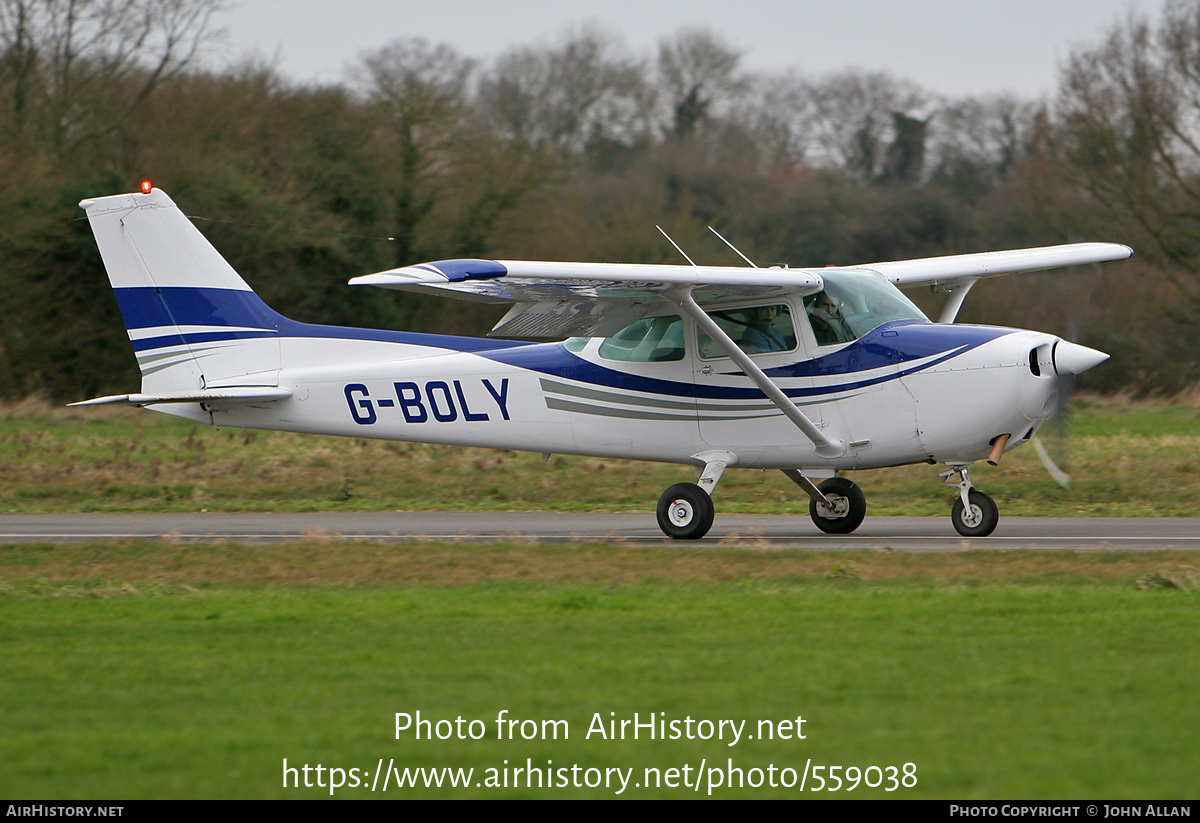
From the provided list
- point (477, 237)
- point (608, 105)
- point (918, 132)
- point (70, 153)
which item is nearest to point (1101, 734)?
point (477, 237)

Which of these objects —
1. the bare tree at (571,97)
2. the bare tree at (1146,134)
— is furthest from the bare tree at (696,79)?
the bare tree at (1146,134)

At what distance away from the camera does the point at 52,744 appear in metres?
5.15

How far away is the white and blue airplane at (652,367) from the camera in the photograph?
11680 mm

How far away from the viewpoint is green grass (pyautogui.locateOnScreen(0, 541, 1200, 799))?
4.80 m

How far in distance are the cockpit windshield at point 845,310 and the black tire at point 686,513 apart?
187 cm

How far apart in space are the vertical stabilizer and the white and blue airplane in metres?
0.02

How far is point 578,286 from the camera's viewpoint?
11.6 meters

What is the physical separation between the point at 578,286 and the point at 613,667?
5739mm

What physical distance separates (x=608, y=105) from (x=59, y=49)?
87.0ft

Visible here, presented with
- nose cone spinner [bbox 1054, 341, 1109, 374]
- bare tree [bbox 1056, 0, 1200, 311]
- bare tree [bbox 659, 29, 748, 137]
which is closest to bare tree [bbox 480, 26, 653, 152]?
bare tree [bbox 659, 29, 748, 137]

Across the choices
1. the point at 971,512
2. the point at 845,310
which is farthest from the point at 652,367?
the point at 971,512

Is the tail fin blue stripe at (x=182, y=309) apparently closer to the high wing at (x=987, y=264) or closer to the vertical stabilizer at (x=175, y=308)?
the vertical stabilizer at (x=175, y=308)

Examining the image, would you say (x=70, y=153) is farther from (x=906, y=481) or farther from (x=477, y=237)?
(x=906, y=481)

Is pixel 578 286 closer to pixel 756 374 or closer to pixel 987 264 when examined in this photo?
pixel 756 374
